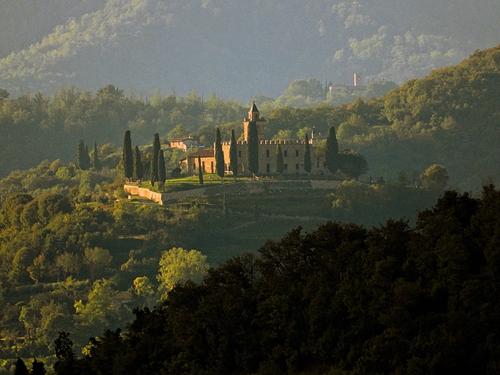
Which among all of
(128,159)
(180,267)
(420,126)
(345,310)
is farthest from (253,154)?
(345,310)

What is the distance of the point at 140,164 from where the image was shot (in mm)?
122188

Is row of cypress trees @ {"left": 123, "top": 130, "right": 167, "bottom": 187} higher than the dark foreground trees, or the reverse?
row of cypress trees @ {"left": 123, "top": 130, "right": 167, "bottom": 187}

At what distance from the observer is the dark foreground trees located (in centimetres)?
5316

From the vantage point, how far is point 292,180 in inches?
4813

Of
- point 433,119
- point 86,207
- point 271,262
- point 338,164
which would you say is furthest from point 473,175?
point 271,262

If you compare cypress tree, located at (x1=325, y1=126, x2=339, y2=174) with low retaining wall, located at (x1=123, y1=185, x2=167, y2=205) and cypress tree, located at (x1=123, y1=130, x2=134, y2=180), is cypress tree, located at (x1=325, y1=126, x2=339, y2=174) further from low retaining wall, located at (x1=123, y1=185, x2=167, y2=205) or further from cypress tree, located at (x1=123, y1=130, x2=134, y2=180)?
cypress tree, located at (x1=123, y1=130, x2=134, y2=180)

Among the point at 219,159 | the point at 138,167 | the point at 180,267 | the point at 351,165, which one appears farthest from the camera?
the point at 351,165

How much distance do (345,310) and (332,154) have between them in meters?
67.2

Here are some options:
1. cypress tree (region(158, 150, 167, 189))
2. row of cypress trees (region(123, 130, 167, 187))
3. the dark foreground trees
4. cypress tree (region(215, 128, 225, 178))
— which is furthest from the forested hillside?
the dark foreground trees

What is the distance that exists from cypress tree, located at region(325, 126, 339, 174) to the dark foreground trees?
195 ft

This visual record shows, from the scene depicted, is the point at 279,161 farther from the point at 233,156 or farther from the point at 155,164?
the point at 155,164

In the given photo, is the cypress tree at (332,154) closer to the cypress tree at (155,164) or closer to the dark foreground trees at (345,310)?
the cypress tree at (155,164)

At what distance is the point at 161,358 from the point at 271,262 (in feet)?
16.0

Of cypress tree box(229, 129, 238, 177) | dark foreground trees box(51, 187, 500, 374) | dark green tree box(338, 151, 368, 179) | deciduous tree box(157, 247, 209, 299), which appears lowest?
deciduous tree box(157, 247, 209, 299)
